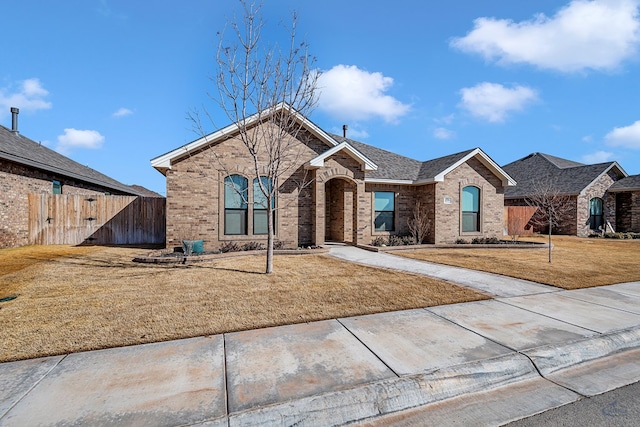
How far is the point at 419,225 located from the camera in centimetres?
1547

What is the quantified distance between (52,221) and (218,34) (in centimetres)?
1210

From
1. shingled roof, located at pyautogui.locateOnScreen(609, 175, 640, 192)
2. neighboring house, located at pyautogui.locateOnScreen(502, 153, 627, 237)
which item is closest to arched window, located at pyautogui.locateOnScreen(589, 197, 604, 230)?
neighboring house, located at pyautogui.locateOnScreen(502, 153, 627, 237)

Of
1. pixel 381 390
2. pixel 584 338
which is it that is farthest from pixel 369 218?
pixel 381 390

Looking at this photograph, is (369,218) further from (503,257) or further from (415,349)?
(415,349)

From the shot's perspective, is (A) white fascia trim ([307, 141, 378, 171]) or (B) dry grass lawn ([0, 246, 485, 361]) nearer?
(B) dry grass lawn ([0, 246, 485, 361])

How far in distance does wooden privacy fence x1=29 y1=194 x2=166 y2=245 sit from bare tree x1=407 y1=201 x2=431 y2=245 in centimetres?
1249

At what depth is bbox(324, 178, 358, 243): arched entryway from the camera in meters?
14.7

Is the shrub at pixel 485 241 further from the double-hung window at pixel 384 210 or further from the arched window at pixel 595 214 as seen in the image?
the arched window at pixel 595 214

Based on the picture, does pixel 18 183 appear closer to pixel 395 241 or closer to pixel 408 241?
pixel 395 241

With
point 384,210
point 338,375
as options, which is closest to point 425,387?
point 338,375

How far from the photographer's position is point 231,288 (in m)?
6.62

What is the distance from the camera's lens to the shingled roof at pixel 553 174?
2277 centimetres

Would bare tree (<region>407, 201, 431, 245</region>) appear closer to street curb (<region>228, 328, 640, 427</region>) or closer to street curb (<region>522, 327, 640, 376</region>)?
street curb (<region>522, 327, 640, 376</region>)

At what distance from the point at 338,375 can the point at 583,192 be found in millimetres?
26468
